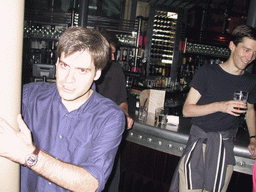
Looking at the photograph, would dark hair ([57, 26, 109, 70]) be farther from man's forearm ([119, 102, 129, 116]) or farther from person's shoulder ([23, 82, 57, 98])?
man's forearm ([119, 102, 129, 116])

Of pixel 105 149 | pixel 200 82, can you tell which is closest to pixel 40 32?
pixel 200 82

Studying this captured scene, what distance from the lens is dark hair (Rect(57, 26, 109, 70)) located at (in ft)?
3.97

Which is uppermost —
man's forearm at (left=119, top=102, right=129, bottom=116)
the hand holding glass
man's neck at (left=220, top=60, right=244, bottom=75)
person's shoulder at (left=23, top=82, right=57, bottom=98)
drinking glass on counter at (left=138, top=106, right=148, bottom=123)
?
man's neck at (left=220, top=60, right=244, bottom=75)

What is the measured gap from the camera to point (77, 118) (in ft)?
4.31

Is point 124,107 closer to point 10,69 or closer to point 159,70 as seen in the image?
point 10,69

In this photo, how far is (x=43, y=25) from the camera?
6879 mm

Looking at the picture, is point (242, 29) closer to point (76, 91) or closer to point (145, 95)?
point (145, 95)

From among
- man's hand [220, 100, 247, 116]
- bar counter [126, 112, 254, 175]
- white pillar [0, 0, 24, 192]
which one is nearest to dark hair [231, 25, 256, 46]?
man's hand [220, 100, 247, 116]

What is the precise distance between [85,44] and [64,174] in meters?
0.66

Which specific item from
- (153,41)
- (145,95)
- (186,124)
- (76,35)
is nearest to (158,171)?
(186,124)

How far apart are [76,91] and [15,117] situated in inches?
15.0

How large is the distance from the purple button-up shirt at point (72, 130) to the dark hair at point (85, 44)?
10.1 inches

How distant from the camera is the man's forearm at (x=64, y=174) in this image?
0.93 meters

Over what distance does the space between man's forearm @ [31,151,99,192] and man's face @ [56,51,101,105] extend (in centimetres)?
36
